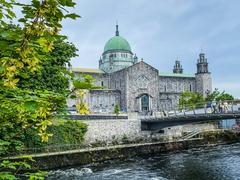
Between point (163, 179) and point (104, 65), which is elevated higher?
point (104, 65)

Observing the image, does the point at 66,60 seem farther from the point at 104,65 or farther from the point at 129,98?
the point at 104,65

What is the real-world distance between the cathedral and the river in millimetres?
31440

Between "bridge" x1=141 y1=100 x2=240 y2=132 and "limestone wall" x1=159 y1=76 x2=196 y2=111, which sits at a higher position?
"limestone wall" x1=159 y1=76 x2=196 y2=111

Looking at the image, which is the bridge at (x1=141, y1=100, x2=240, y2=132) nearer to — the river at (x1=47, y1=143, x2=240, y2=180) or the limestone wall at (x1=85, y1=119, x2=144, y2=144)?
the limestone wall at (x1=85, y1=119, x2=144, y2=144)

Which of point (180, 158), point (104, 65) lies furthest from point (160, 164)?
point (104, 65)

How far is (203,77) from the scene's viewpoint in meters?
79.5

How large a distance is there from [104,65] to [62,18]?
80429mm

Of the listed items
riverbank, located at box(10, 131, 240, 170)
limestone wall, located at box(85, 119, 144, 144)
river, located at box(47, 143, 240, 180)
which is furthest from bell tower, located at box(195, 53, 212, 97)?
river, located at box(47, 143, 240, 180)

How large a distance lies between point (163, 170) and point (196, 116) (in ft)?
29.4

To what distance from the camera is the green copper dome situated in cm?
8156

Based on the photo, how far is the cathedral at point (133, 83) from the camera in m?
67.8

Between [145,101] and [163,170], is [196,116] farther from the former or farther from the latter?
[145,101]

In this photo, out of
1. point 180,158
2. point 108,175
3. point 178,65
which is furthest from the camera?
point 178,65

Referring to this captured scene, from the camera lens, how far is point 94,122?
1524 inches
